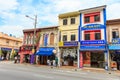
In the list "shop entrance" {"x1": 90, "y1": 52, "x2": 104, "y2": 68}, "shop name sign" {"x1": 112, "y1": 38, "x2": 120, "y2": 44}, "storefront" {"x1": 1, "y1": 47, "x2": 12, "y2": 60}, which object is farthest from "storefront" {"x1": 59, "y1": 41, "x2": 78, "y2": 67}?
"storefront" {"x1": 1, "y1": 47, "x2": 12, "y2": 60}

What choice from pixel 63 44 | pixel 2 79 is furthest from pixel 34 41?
pixel 2 79

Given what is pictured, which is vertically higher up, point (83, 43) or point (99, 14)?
point (99, 14)

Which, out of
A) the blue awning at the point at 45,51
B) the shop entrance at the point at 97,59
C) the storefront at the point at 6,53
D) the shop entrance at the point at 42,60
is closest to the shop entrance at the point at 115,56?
the shop entrance at the point at 97,59

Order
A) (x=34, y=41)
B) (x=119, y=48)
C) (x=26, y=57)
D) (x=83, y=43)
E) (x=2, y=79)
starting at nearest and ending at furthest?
(x=2, y=79), (x=119, y=48), (x=83, y=43), (x=34, y=41), (x=26, y=57)

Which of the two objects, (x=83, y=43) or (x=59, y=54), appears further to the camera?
(x=59, y=54)

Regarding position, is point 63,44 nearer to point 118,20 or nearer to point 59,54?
point 59,54

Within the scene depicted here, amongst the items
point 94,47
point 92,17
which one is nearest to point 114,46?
point 94,47

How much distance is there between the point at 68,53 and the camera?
30.2 metres

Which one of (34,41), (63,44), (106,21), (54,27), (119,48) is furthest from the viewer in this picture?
(34,41)

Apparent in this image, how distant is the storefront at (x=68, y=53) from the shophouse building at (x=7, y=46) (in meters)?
25.2

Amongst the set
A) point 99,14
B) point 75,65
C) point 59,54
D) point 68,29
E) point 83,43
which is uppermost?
point 99,14

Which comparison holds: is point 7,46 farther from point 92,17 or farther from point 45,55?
point 92,17

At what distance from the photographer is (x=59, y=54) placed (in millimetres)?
30953

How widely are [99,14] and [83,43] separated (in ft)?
18.0
